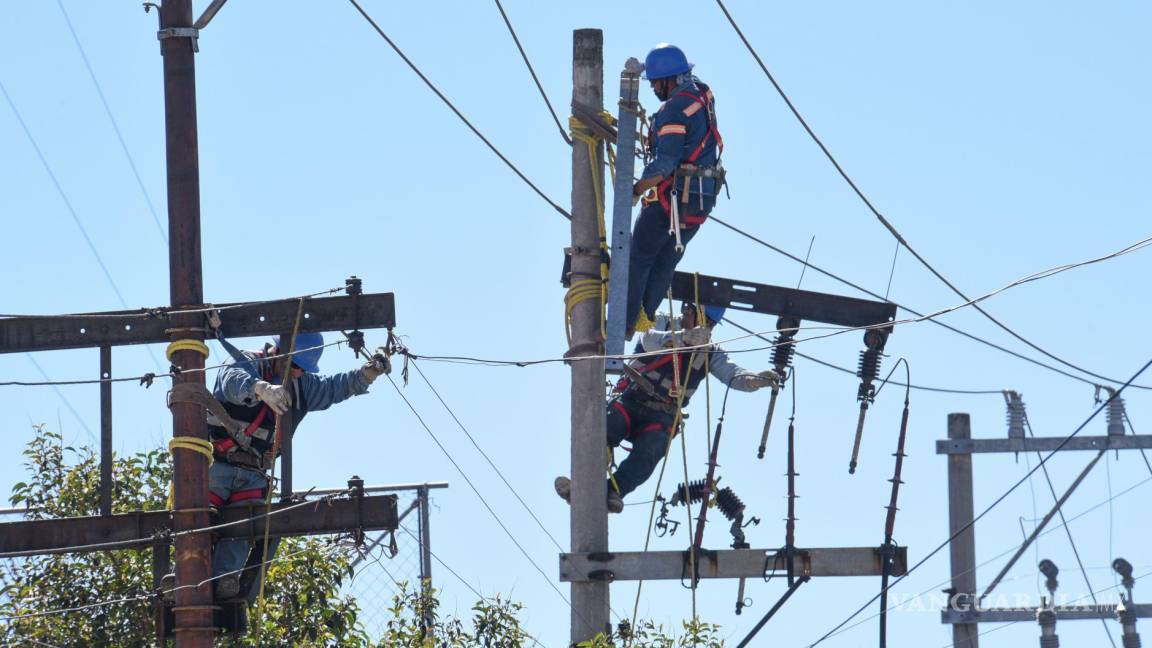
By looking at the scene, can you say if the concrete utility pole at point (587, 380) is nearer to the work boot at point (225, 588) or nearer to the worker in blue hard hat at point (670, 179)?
the worker in blue hard hat at point (670, 179)

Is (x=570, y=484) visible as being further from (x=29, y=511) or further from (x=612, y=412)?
(x=29, y=511)

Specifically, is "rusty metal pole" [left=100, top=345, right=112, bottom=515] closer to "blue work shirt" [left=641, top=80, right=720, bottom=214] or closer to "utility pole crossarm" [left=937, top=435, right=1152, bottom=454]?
"blue work shirt" [left=641, top=80, right=720, bottom=214]

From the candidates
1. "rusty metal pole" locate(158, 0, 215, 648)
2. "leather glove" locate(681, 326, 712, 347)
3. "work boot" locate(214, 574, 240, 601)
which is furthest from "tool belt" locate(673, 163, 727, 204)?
"work boot" locate(214, 574, 240, 601)

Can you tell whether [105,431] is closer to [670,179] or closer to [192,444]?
[192,444]

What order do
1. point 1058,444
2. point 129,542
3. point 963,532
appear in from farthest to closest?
1. point 1058,444
2. point 963,532
3. point 129,542

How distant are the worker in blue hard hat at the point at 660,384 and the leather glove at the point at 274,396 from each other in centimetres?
206

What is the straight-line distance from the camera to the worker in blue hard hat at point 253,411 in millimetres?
13734

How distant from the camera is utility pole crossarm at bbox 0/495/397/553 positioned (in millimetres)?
13391

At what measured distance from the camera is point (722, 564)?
43.7ft

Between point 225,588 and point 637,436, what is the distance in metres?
2.80

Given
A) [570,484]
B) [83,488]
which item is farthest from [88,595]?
[570,484]

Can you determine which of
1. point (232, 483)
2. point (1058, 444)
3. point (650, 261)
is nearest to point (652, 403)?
point (650, 261)

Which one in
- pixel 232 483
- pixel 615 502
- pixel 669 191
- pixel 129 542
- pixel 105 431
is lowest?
pixel 129 542

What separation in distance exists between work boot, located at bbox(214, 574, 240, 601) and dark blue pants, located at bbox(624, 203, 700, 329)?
2.84 metres
